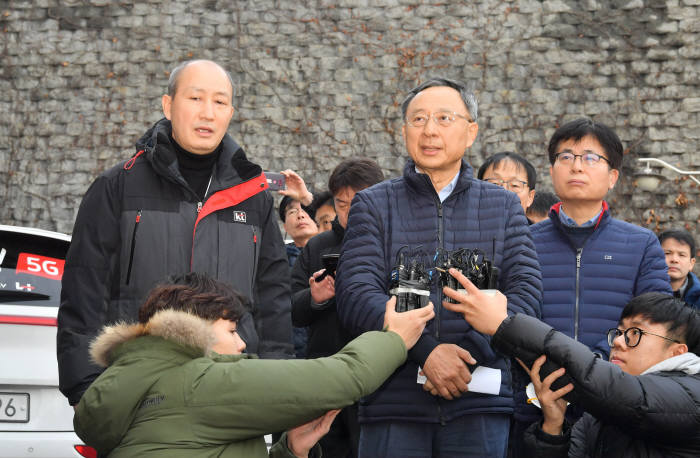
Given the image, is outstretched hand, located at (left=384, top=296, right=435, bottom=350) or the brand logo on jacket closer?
outstretched hand, located at (left=384, top=296, right=435, bottom=350)

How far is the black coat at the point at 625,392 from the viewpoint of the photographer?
92.3 inches

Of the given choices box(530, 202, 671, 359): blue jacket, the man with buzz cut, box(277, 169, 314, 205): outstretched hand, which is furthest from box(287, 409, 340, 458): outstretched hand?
box(277, 169, 314, 205): outstretched hand

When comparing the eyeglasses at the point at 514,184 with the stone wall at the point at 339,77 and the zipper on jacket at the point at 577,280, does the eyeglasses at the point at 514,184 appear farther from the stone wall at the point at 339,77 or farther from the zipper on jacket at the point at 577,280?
the stone wall at the point at 339,77

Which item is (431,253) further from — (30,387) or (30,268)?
(30,268)

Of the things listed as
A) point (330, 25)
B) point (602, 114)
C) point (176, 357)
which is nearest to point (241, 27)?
point (330, 25)

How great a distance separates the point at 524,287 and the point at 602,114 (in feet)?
29.7

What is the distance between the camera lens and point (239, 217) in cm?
292

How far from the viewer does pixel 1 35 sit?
41.4 ft

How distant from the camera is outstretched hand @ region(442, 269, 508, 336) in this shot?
8.09ft

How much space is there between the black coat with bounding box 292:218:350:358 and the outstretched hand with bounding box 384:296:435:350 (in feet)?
4.47

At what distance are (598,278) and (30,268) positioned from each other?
2.57 m

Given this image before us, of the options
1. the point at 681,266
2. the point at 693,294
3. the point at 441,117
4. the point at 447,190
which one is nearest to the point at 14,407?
the point at 447,190

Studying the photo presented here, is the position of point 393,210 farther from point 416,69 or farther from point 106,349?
point 416,69

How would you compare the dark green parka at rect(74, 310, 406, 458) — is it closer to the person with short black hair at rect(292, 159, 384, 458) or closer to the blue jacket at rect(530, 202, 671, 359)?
the blue jacket at rect(530, 202, 671, 359)
